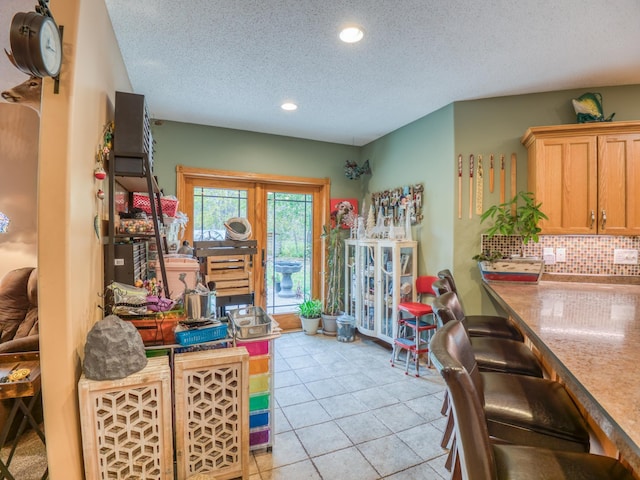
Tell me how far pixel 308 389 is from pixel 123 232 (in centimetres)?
199

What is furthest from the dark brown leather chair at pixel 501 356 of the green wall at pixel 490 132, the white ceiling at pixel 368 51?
the white ceiling at pixel 368 51

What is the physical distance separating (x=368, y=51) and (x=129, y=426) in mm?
2665

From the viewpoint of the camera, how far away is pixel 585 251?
2895mm

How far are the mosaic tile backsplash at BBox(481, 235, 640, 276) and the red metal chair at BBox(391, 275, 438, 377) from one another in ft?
3.06

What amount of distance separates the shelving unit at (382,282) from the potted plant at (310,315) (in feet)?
1.79

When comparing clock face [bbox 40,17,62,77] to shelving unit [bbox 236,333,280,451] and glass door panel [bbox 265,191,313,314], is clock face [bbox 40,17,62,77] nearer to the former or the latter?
shelving unit [bbox 236,333,280,451]

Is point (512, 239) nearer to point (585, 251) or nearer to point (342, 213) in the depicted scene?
point (585, 251)

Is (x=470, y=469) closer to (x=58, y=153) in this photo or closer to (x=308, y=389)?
(x=58, y=153)

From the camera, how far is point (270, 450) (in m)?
2.06

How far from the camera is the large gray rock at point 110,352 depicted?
142 cm

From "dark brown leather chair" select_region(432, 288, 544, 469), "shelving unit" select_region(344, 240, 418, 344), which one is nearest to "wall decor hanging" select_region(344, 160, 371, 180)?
"shelving unit" select_region(344, 240, 418, 344)

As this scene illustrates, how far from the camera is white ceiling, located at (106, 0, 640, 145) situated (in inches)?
75.0

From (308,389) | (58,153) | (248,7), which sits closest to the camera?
(58,153)

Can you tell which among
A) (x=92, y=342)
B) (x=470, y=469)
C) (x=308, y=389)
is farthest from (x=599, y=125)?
(x=92, y=342)
